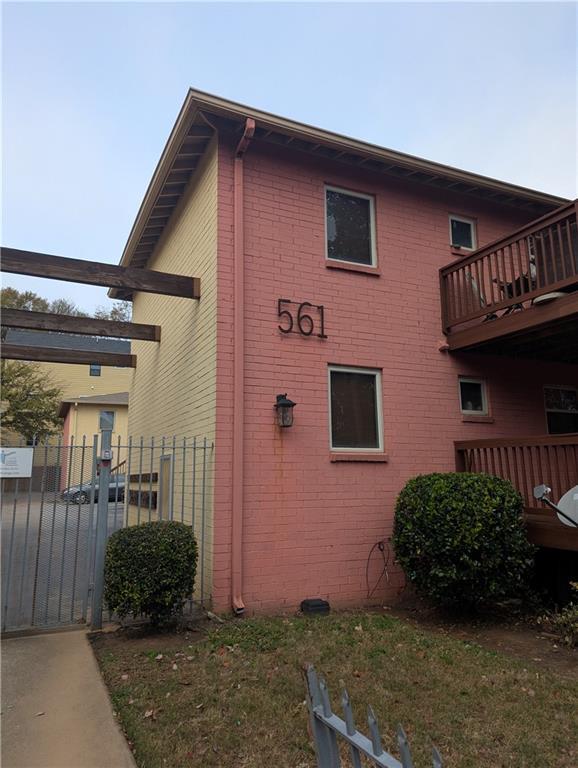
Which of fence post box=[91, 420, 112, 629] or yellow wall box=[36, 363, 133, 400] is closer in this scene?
fence post box=[91, 420, 112, 629]

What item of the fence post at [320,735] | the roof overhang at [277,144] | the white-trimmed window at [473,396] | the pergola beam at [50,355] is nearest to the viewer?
the fence post at [320,735]

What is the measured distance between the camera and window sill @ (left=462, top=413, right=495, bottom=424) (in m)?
7.88

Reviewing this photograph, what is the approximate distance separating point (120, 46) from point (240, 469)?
7.31m

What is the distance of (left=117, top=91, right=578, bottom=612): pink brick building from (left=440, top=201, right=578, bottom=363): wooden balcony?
1.3 inches

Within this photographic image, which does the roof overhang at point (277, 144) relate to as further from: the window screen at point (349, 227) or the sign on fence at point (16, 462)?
the sign on fence at point (16, 462)

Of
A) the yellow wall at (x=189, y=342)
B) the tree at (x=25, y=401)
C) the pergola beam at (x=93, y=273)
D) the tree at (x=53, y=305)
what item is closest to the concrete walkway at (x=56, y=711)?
the yellow wall at (x=189, y=342)

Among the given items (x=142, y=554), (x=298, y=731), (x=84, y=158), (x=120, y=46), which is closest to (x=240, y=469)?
(x=142, y=554)

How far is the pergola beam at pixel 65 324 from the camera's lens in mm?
7157

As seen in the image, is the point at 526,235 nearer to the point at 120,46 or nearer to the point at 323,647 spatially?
the point at 323,647

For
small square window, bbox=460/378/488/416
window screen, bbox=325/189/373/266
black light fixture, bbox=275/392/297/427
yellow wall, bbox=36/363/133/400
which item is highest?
yellow wall, bbox=36/363/133/400

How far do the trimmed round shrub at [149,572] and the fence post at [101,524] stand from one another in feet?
0.81

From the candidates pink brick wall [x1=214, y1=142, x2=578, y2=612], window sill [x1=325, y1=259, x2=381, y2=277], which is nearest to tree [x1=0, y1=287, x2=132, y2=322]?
pink brick wall [x1=214, y1=142, x2=578, y2=612]

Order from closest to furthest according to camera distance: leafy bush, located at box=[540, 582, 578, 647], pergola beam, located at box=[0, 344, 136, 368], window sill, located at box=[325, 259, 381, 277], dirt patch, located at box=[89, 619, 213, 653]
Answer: dirt patch, located at box=[89, 619, 213, 653] < leafy bush, located at box=[540, 582, 578, 647] < window sill, located at box=[325, 259, 381, 277] < pergola beam, located at box=[0, 344, 136, 368]

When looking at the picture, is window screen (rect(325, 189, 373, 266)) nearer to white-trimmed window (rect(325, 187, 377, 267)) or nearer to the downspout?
white-trimmed window (rect(325, 187, 377, 267))
